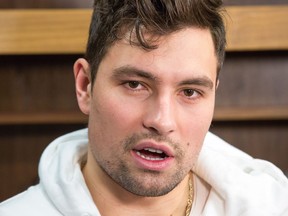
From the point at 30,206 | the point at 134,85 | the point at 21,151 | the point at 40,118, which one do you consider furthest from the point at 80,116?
the point at 134,85

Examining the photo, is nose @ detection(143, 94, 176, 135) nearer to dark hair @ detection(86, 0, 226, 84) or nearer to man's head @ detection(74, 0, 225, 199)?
man's head @ detection(74, 0, 225, 199)

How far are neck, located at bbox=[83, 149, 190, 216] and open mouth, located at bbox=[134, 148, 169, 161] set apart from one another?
0.56 feet

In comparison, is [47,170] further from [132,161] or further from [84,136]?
[132,161]

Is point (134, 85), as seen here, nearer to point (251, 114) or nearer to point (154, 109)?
point (154, 109)

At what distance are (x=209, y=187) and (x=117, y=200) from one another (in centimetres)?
29

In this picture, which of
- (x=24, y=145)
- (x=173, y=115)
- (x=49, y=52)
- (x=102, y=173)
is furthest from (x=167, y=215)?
(x=24, y=145)

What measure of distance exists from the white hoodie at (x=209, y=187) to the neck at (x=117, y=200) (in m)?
0.04

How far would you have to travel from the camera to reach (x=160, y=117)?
974mm

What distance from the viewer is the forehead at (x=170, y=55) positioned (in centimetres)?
101

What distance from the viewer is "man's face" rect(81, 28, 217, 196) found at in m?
1.01

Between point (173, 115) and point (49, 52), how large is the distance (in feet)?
3.43

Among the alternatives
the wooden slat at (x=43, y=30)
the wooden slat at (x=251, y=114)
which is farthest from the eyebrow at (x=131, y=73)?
the wooden slat at (x=251, y=114)

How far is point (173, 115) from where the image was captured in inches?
39.8

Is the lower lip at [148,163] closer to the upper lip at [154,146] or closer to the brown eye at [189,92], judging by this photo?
the upper lip at [154,146]
